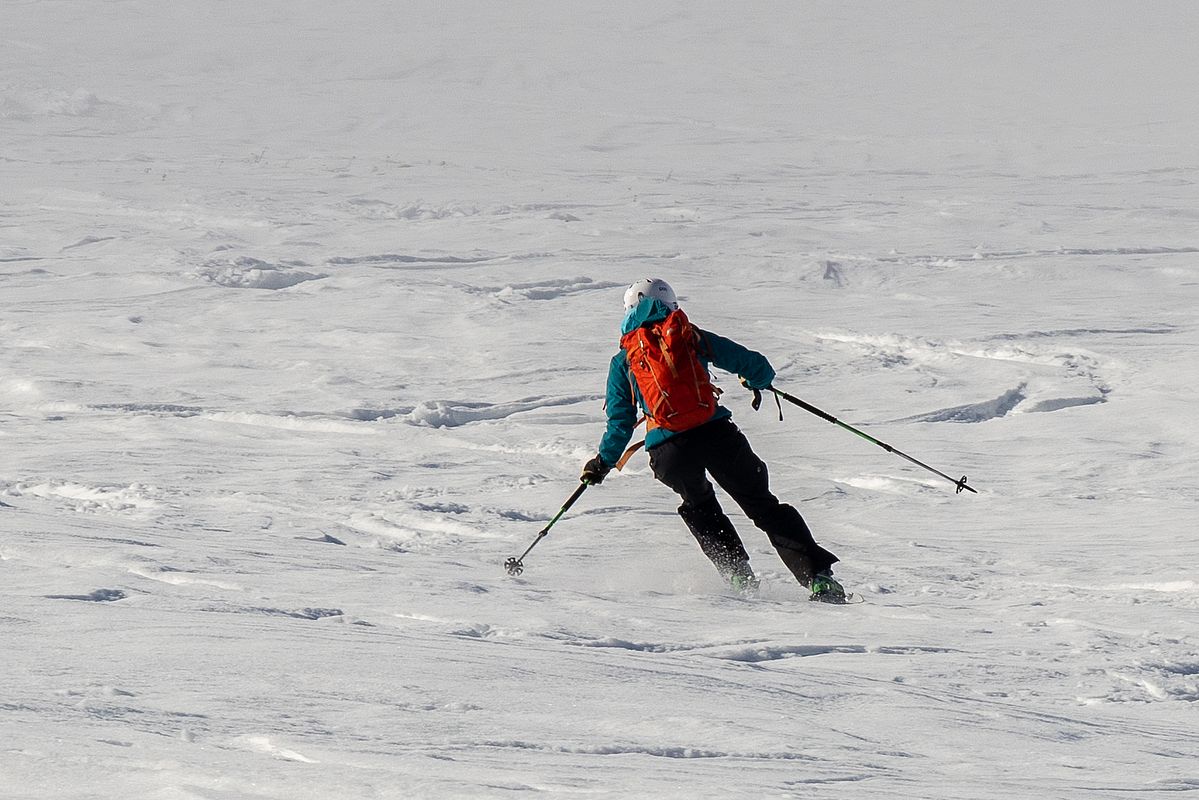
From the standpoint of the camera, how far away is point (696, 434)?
5.27m

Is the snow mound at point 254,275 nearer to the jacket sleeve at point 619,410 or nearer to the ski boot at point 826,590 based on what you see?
the jacket sleeve at point 619,410

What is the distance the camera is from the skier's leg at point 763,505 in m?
5.20

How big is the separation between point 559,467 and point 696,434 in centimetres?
234

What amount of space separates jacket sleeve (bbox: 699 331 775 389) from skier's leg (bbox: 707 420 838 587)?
0.24 m

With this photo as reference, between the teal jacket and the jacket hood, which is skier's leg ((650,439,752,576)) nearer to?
the teal jacket

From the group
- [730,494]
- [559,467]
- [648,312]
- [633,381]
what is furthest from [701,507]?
[559,467]

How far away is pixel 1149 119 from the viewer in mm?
27469

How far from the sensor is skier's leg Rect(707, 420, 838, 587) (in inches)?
205

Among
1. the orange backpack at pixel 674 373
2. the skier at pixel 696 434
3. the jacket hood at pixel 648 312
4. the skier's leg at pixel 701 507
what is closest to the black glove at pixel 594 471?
the skier at pixel 696 434

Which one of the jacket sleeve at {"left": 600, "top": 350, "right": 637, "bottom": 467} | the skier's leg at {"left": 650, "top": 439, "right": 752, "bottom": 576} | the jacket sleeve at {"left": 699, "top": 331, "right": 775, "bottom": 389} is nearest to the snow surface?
the skier's leg at {"left": 650, "top": 439, "right": 752, "bottom": 576}

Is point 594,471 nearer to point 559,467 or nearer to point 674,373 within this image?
point 674,373

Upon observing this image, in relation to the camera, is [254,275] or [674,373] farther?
[254,275]

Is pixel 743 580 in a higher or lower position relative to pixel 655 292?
lower

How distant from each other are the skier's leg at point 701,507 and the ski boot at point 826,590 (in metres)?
0.32
